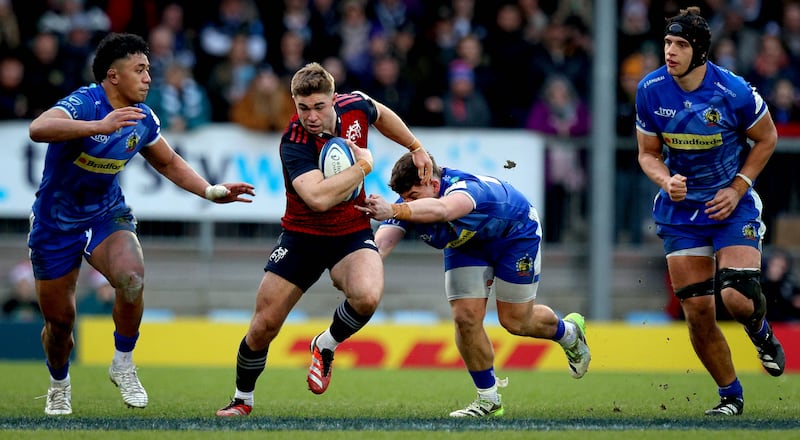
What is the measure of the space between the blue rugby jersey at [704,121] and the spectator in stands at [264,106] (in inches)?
307

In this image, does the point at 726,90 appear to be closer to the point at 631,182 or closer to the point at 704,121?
the point at 704,121

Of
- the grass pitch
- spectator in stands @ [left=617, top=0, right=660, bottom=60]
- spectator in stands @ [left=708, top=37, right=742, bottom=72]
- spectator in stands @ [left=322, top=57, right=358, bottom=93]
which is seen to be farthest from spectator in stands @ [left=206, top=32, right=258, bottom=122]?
spectator in stands @ [left=708, top=37, right=742, bottom=72]

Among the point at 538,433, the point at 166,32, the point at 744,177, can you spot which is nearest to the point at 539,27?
the point at 166,32

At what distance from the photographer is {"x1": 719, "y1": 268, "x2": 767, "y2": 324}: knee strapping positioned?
907 cm

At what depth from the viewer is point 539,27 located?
60.2 ft

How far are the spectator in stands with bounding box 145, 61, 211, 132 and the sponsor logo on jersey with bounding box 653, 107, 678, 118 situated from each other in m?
8.29

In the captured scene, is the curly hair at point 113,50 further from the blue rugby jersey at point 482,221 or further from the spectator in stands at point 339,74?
the spectator in stands at point 339,74

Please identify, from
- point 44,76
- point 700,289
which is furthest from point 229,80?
point 700,289

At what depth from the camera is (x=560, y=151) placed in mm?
17391

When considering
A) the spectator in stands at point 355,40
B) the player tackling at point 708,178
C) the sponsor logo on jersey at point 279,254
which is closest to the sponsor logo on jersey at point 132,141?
the sponsor logo on jersey at point 279,254

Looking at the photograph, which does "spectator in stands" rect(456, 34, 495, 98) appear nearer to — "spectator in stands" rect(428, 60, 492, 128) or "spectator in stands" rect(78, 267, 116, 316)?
"spectator in stands" rect(428, 60, 492, 128)

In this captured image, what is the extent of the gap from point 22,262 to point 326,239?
8.76 meters

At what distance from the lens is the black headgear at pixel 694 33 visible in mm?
9188

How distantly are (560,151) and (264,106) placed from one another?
4.08m
